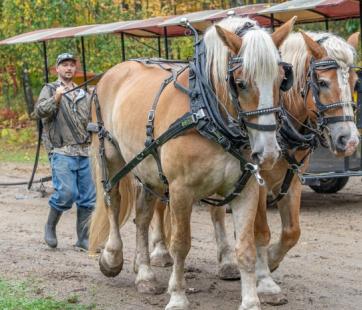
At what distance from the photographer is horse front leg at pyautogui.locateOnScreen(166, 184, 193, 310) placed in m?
5.00

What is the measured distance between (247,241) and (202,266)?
6.12 ft

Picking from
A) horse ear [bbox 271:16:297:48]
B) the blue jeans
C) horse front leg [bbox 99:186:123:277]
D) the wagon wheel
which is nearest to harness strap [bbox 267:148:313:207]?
horse ear [bbox 271:16:297:48]

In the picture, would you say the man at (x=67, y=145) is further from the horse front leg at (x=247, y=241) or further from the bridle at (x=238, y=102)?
the bridle at (x=238, y=102)

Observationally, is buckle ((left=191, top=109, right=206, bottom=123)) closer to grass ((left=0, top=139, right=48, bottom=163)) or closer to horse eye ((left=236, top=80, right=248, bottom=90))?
horse eye ((left=236, top=80, right=248, bottom=90))

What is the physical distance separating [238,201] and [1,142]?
15936mm

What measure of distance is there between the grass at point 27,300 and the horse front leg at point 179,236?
61 centimetres

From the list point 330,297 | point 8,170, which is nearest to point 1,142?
point 8,170

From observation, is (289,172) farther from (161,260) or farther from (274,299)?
(161,260)

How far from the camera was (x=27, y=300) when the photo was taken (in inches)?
216

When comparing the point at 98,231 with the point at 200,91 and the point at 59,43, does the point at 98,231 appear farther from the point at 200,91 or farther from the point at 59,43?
the point at 59,43

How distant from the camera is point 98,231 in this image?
22.3 feet

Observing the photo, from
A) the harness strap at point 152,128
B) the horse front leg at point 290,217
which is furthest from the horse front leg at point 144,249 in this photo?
the horse front leg at point 290,217

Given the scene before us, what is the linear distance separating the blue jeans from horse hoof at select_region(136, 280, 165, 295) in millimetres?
1804

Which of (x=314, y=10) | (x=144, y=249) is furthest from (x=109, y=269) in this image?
(x=314, y=10)
